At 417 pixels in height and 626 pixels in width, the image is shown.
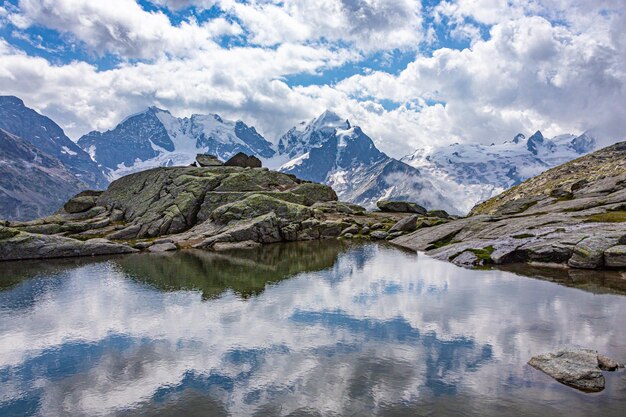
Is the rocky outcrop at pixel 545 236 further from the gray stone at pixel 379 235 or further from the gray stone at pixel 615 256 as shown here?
the gray stone at pixel 379 235

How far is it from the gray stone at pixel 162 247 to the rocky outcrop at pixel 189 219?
59 millimetres

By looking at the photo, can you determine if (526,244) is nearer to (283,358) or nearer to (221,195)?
(283,358)

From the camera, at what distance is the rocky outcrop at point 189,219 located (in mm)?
82750

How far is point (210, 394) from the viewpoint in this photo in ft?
73.8

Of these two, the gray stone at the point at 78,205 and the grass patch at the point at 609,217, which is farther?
the gray stone at the point at 78,205

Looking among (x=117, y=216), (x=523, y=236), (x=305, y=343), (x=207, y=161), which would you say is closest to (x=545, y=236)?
(x=523, y=236)

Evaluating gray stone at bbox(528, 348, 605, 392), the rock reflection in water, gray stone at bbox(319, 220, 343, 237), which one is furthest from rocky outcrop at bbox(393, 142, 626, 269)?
gray stone at bbox(528, 348, 605, 392)

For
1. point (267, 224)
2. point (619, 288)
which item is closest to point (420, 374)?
point (619, 288)

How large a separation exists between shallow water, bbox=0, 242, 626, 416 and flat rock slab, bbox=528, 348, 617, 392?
632mm

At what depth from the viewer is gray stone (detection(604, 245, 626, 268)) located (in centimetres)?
4687

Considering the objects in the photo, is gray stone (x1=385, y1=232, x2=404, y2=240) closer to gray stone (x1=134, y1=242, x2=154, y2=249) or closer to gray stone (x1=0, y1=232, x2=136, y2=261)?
gray stone (x1=134, y1=242, x2=154, y2=249)

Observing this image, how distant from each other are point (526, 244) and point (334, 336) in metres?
39.0

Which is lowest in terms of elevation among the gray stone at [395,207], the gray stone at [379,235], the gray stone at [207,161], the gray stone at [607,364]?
the gray stone at [607,364]

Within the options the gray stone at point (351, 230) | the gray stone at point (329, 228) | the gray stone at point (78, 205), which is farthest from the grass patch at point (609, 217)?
the gray stone at point (78, 205)
